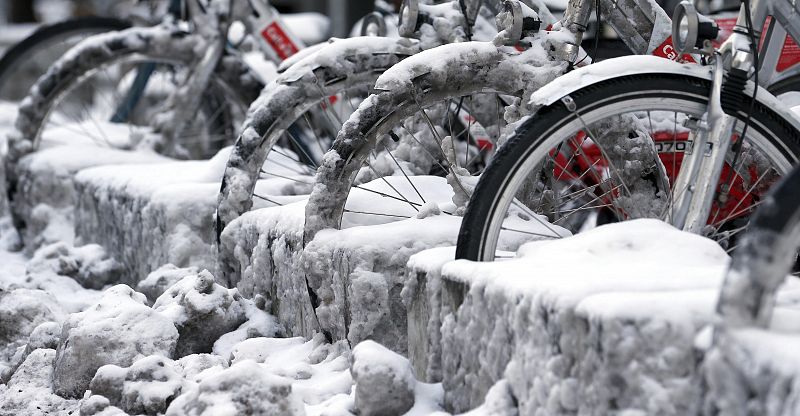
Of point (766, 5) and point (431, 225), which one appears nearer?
point (766, 5)

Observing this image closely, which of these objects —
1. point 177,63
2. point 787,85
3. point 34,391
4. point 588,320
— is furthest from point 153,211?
point 588,320

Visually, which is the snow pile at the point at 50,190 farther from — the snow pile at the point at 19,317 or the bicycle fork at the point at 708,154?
the bicycle fork at the point at 708,154

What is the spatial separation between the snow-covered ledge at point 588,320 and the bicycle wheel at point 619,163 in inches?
6.4

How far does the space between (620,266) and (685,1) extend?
83 centimetres

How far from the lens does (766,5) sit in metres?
3.13

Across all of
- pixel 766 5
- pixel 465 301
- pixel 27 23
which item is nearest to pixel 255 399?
pixel 465 301

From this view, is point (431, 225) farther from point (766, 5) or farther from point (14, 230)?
point (14, 230)

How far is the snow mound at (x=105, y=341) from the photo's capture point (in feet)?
11.4

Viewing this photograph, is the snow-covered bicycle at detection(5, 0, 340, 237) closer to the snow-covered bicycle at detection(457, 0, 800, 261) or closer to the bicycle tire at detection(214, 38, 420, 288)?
the bicycle tire at detection(214, 38, 420, 288)

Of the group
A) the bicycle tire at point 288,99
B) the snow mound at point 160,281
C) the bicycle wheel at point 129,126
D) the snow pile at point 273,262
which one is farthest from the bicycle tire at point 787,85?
the bicycle wheel at point 129,126

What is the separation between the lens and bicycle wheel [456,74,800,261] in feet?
9.24

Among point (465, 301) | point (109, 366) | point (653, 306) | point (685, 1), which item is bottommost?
point (109, 366)

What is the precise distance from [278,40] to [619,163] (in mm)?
3512

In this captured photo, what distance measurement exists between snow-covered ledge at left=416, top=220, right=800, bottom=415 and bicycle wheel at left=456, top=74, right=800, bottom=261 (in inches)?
6.4
